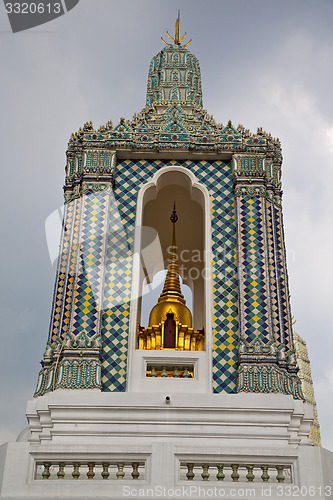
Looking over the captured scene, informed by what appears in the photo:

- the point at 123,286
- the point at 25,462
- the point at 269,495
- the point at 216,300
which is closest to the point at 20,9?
the point at 123,286

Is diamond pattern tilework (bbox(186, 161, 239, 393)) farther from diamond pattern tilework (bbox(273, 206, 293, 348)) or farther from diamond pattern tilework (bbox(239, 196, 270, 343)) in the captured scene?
diamond pattern tilework (bbox(273, 206, 293, 348))

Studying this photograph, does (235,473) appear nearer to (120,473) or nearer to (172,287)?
(120,473)

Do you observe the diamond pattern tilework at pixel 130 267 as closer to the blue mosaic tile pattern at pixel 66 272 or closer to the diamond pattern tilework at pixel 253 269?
the diamond pattern tilework at pixel 253 269

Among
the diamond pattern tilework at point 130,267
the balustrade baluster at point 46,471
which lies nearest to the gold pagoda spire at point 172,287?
the diamond pattern tilework at point 130,267

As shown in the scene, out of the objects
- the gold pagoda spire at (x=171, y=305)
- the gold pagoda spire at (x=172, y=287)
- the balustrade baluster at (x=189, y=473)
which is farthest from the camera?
the gold pagoda spire at (x=172, y=287)

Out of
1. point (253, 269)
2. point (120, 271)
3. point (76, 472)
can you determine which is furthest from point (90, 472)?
point (253, 269)

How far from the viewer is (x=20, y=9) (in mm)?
13023

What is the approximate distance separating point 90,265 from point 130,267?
2.25ft

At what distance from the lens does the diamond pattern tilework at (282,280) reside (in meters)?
10.8

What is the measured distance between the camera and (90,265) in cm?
1117

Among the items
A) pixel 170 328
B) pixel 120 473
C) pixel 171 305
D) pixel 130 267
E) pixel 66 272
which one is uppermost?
pixel 130 267

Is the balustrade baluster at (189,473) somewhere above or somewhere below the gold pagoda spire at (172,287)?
below

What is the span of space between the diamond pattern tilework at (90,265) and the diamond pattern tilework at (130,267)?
172 millimetres

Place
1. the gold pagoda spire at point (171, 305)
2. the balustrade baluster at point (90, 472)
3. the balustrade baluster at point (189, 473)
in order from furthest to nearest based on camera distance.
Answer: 1. the gold pagoda spire at point (171, 305)
2. the balustrade baluster at point (90, 472)
3. the balustrade baluster at point (189, 473)
